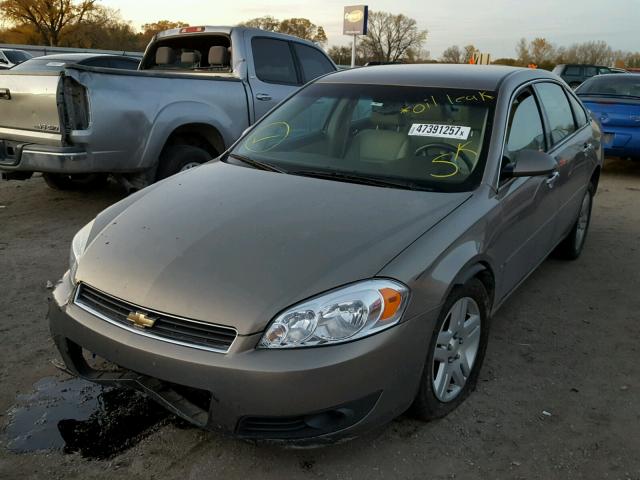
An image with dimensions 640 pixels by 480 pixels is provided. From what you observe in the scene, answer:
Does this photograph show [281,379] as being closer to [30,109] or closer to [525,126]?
[525,126]

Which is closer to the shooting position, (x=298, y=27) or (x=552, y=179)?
(x=552, y=179)

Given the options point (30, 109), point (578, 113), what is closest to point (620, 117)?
point (578, 113)

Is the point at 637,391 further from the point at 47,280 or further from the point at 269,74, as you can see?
the point at 269,74

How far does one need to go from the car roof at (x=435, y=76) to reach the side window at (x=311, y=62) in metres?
3.27

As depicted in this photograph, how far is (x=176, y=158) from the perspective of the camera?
582 centimetres

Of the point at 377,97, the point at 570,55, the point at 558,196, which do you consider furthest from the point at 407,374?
the point at 570,55

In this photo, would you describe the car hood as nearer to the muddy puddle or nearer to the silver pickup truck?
the muddy puddle

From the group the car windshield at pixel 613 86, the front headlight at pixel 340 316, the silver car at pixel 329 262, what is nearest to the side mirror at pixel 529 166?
the silver car at pixel 329 262

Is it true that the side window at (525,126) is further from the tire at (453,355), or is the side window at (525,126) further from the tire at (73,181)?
the tire at (73,181)

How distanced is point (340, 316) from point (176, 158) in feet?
13.3

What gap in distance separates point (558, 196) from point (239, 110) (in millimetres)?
3571

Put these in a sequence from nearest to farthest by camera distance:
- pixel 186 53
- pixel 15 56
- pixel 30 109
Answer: pixel 30 109 < pixel 186 53 < pixel 15 56

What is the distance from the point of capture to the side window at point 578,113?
4.74 meters

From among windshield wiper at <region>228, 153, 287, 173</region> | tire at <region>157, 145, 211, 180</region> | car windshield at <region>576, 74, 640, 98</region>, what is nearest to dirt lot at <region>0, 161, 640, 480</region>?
windshield wiper at <region>228, 153, 287, 173</region>
